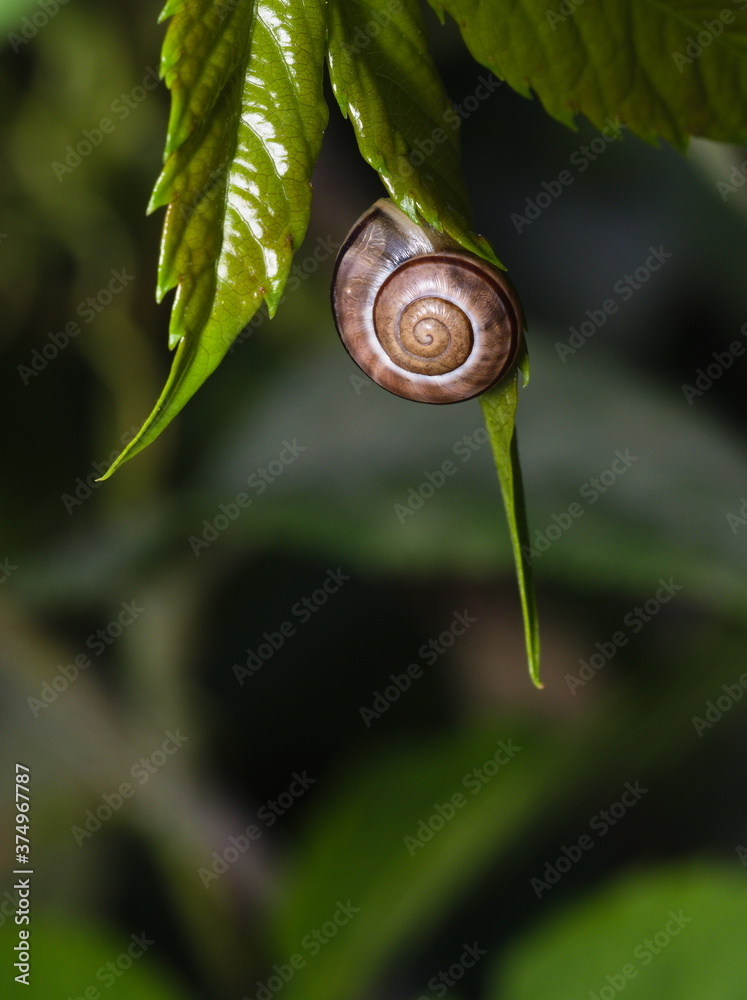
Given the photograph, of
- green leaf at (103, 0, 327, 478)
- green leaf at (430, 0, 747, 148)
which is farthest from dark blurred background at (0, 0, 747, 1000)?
green leaf at (103, 0, 327, 478)

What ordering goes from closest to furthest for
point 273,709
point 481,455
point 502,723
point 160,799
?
point 481,455
point 502,723
point 160,799
point 273,709

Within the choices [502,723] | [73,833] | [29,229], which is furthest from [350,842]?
[29,229]

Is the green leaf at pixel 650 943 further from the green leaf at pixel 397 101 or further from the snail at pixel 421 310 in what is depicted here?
the green leaf at pixel 397 101

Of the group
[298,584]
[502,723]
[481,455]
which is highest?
[481,455]

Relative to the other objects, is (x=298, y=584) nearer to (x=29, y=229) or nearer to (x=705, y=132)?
(x=29, y=229)

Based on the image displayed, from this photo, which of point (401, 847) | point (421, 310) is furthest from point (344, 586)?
point (421, 310)

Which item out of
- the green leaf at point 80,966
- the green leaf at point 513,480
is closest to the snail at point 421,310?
the green leaf at point 513,480

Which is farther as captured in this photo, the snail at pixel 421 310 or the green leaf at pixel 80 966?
the green leaf at pixel 80 966

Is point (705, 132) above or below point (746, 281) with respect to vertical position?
above
